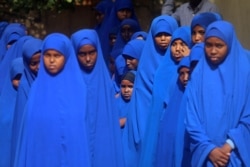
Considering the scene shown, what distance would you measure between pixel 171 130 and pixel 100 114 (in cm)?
55

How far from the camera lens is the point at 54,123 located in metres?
6.11

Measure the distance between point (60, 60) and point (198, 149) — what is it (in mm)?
1212

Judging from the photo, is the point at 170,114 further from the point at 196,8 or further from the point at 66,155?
the point at 196,8

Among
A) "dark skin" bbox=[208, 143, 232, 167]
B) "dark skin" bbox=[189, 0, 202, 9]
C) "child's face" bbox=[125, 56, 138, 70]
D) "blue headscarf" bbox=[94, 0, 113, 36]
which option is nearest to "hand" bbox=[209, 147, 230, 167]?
"dark skin" bbox=[208, 143, 232, 167]

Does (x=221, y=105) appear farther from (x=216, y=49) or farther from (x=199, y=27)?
(x=199, y=27)

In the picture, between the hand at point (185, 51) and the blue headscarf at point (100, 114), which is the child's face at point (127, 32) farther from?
the blue headscarf at point (100, 114)

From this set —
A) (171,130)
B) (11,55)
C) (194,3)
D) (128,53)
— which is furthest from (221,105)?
(11,55)

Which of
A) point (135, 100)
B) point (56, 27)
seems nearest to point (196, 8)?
point (135, 100)

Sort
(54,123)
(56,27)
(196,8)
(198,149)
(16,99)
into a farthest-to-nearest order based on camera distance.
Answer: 1. (56,27)
2. (196,8)
3. (16,99)
4. (54,123)
5. (198,149)

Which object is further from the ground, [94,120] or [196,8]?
[196,8]

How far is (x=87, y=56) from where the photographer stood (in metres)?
6.43

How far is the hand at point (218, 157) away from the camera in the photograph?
5.56 meters

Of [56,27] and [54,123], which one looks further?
[56,27]

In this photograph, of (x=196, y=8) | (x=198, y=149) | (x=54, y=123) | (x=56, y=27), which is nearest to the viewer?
(x=198, y=149)
